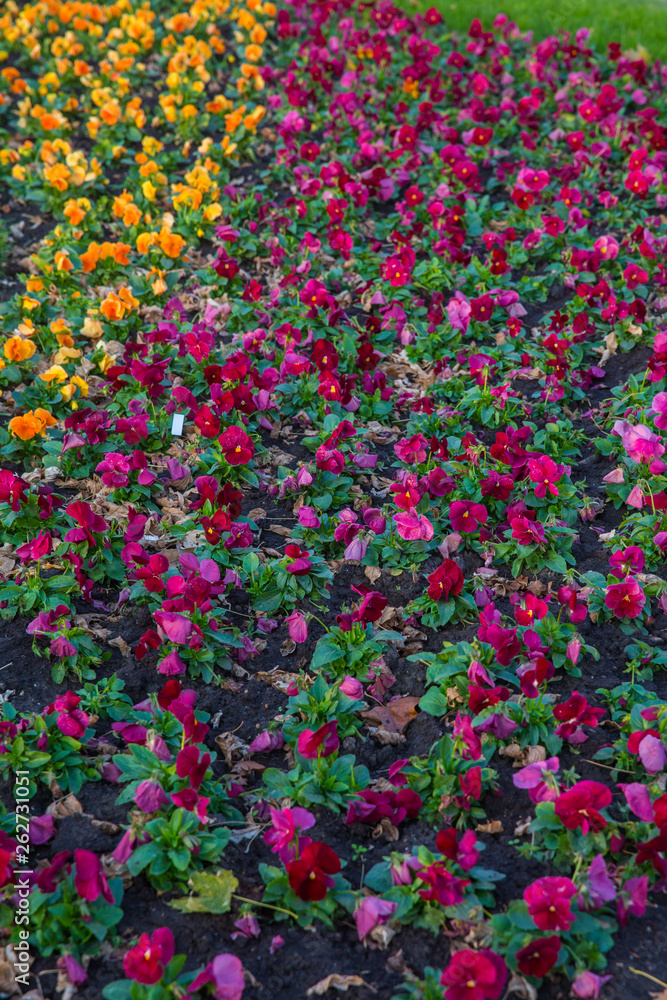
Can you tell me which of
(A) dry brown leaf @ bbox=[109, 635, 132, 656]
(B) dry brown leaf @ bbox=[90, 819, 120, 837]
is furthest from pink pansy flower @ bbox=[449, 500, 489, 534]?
(B) dry brown leaf @ bbox=[90, 819, 120, 837]

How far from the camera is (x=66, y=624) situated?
2.79m

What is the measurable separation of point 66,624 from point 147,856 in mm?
920

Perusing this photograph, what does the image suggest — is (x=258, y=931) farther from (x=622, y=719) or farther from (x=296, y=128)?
(x=296, y=128)

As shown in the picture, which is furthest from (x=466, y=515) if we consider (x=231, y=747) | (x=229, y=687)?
(x=231, y=747)

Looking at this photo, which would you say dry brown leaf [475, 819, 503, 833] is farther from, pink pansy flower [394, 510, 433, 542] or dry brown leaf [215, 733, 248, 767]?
pink pansy flower [394, 510, 433, 542]

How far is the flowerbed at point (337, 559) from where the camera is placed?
2.06m

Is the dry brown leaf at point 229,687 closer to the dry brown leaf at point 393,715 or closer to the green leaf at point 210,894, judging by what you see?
the dry brown leaf at point 393,715

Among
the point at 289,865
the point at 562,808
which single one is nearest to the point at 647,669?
the point at 562,808

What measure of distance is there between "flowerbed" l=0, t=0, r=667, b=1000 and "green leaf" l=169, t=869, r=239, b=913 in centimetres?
1

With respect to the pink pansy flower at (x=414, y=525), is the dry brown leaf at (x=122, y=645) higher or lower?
lower

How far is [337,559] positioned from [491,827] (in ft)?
4.08

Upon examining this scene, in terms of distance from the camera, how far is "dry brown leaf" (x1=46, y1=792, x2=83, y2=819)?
2.32m

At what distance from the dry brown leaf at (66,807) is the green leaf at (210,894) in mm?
417

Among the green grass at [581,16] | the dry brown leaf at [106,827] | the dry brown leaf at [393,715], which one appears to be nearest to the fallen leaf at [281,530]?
the dry brown leaf at [393,715]
